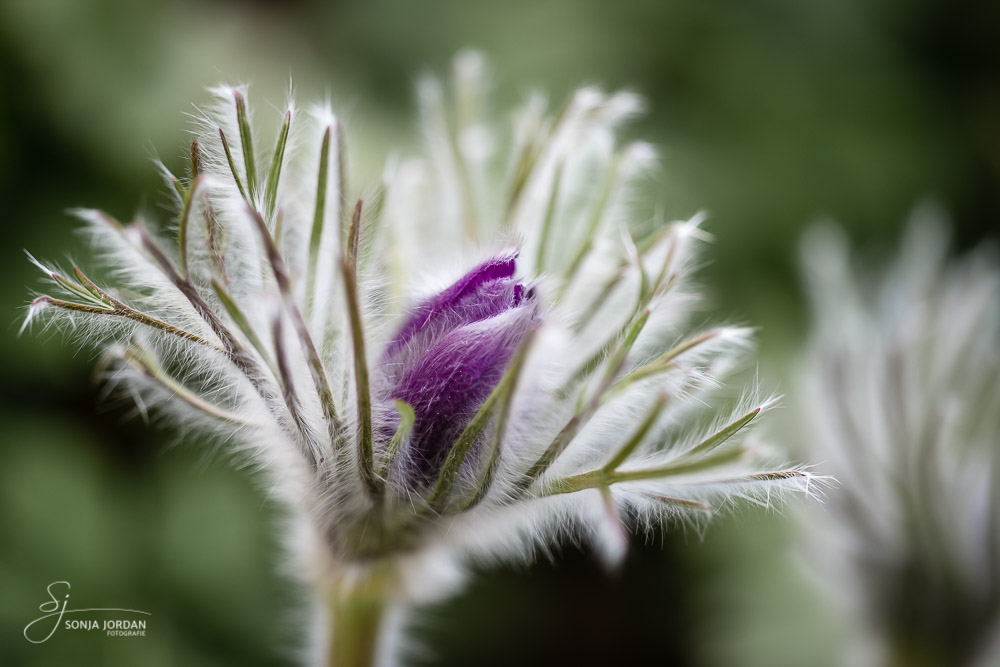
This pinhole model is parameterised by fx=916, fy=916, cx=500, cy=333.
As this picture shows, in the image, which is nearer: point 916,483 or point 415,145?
point 916,483

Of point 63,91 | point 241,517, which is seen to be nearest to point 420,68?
point 63,91

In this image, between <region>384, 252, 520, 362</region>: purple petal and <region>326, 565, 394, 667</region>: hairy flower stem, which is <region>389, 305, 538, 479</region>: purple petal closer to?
<region>384, 252, 520, 362</region>: purple petal

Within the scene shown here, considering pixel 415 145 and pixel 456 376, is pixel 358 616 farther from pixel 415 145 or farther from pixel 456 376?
pixel 415 145

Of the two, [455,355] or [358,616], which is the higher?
[455,355]

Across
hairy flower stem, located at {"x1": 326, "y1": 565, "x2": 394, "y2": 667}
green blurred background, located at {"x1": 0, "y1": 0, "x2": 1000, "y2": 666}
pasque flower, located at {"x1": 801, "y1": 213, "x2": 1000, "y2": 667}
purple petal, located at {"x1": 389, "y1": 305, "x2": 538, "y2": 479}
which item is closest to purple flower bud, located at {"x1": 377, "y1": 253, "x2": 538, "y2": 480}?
purple petal, located at {"x1": 389, "y1": 305, "x2": 538, "y2": 479}

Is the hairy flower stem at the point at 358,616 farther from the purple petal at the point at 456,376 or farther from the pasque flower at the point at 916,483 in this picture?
the pasque flower at the point at 916,483
